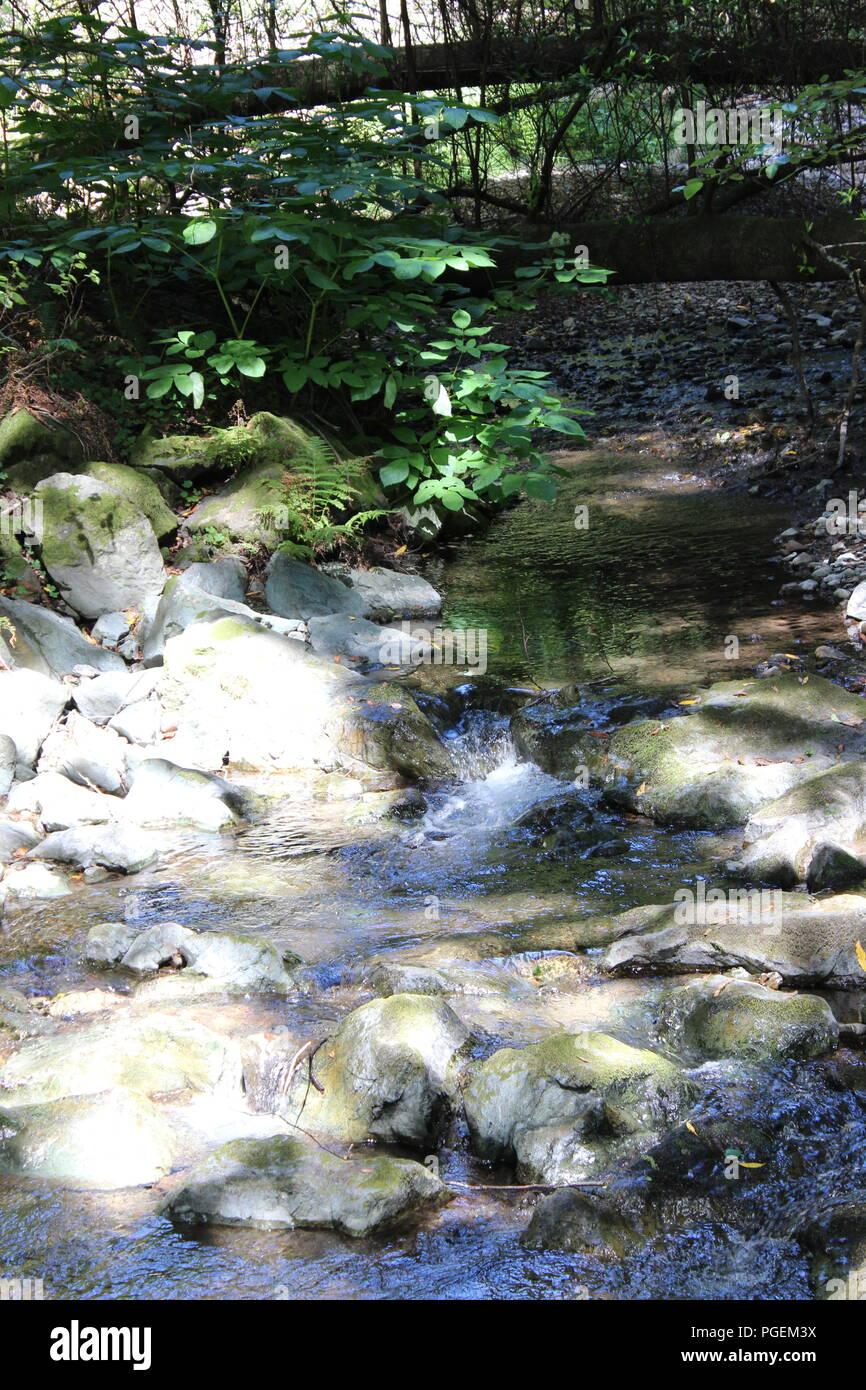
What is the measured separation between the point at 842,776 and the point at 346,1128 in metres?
2.49

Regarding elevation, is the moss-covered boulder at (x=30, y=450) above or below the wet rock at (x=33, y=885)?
above

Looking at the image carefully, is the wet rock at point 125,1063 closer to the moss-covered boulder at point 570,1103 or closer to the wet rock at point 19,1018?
the wet rock at point 19,1018

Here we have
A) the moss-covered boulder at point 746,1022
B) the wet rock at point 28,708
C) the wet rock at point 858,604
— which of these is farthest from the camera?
the wet rock at point 858,604

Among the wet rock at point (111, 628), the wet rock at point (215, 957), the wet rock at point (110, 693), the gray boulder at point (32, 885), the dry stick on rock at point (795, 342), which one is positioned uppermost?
the dry stick on rock at point (795, 342)

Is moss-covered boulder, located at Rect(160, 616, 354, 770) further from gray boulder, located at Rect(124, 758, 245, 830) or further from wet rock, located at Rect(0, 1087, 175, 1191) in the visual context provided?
wet rock, located at Rect(0, 1087, 175, 1191)

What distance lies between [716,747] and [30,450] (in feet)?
16.1

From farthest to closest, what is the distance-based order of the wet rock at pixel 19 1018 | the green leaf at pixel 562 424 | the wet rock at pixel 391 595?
the wet rock at pixel 391 595 → the green leaf at pixel 562 424 → the wet rock at pixel 19 1018

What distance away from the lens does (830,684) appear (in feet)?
18.3

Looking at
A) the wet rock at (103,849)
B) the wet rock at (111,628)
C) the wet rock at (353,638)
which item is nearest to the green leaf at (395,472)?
the wet rock at (353,638)

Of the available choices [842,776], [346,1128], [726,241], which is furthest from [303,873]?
[726,241]

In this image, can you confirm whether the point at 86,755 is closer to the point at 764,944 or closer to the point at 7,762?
the point at 7,762

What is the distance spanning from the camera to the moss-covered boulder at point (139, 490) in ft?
24.5

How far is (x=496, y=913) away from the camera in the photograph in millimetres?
4262

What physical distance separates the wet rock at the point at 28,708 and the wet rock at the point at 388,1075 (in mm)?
2870
